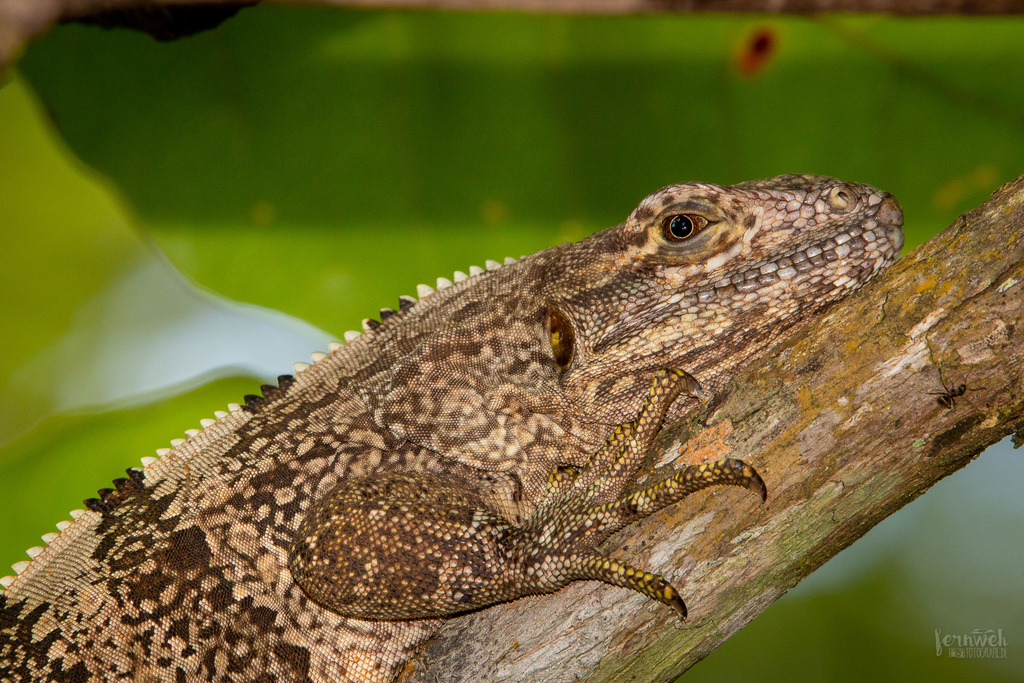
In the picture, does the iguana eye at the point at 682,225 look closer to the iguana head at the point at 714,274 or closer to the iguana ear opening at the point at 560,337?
the iguana head at the point at 714,274

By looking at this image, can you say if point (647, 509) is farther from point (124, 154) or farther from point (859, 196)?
point (124, 154)

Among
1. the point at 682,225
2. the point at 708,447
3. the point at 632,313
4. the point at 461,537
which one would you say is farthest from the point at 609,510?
the point at 682,225

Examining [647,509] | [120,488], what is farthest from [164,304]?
[647,509]

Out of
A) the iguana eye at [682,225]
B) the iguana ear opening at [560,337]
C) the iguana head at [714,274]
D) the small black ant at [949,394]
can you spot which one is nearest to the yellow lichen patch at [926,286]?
the small black ant at [949,394]

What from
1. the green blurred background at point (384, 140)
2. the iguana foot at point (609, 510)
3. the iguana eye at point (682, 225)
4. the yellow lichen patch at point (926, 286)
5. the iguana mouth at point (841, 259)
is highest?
the green blurred background at point (384, 140)

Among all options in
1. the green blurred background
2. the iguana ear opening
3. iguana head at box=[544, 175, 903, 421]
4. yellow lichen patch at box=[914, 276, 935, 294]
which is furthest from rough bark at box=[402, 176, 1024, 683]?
the green blurred background
